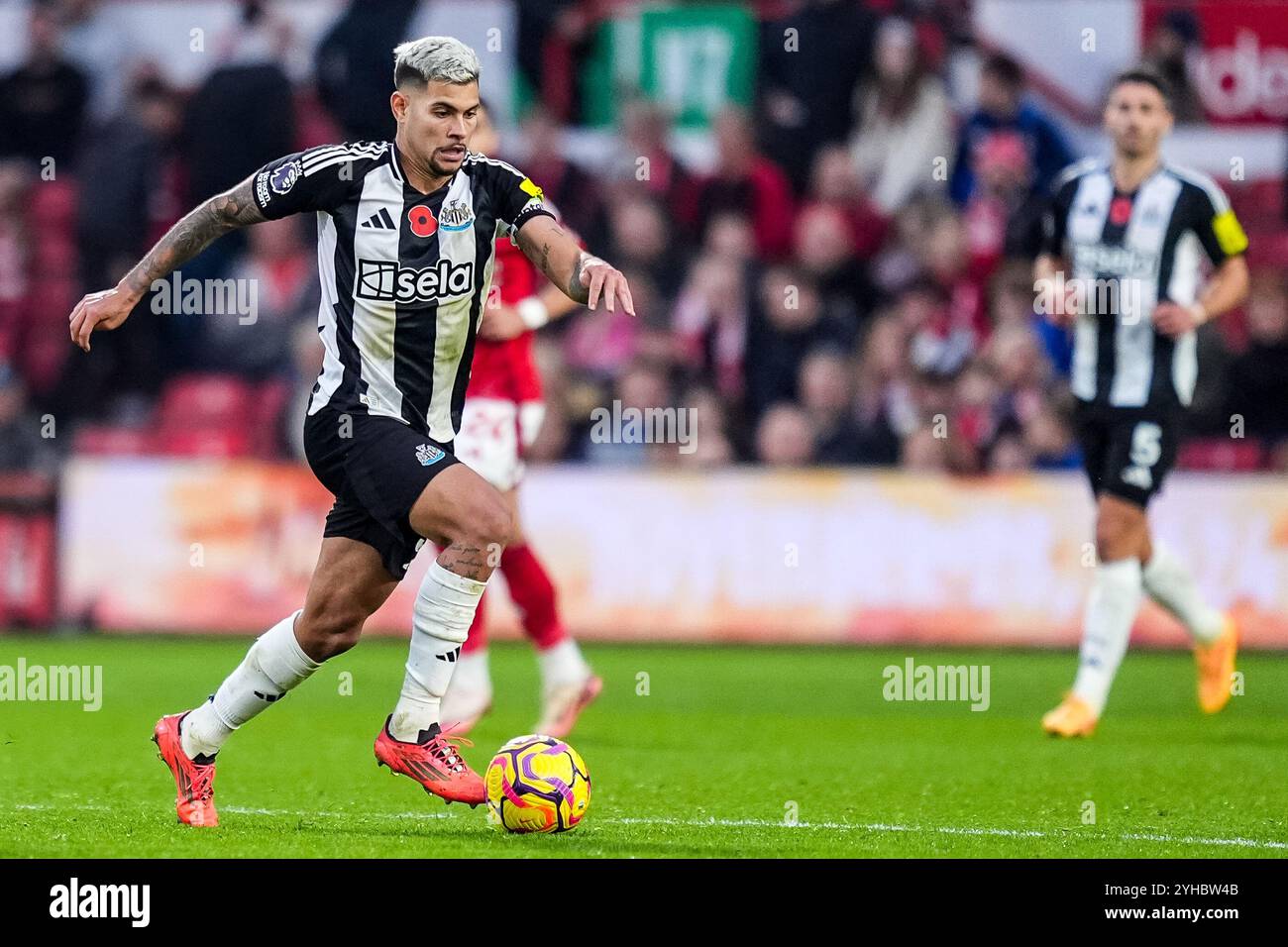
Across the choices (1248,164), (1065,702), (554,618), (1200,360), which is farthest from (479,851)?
(1248,164)

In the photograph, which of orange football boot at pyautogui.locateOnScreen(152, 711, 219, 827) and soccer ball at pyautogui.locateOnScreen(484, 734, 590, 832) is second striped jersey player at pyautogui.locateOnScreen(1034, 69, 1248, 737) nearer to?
soccer ball at pyautogui.locateOnScreen(484, 734, 590, 832)

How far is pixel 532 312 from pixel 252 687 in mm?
2784

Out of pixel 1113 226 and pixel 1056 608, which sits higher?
pixel 1113 226

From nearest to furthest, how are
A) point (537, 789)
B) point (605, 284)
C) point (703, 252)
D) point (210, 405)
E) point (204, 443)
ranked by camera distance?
point (605, 284)
point (537, 789)
point (204, 443)
point (210, 405)
point (703, 252)

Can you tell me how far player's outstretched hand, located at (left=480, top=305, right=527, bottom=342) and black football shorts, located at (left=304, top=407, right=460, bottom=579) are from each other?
7.17 feet

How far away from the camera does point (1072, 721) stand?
28.7 ft

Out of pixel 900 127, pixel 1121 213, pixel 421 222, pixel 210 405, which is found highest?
pixel 900 127

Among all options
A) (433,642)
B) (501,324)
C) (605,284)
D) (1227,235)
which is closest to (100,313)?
(433,642)

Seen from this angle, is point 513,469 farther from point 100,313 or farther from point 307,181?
point 100,313

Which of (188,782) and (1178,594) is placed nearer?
(188,782)

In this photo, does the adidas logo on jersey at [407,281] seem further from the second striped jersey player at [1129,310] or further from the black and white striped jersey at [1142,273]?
the black and white striped jersey at [1142,273]

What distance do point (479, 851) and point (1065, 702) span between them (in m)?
3.96
